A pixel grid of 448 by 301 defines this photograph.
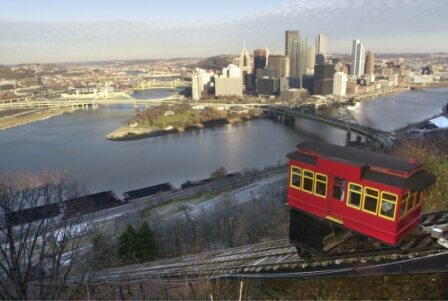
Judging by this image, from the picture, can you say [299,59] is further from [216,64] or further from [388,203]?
[388,203]

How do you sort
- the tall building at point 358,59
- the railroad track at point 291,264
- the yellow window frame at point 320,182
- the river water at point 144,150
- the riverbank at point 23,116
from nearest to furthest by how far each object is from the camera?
the railroad track at point 291,264
the yellow window frame at point 320,182
the river water at point 144,150
the riverbank at point 23,116
the tall building at point 358,59

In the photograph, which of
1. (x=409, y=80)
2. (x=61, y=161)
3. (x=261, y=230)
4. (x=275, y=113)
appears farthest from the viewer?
(x=409, y=80)

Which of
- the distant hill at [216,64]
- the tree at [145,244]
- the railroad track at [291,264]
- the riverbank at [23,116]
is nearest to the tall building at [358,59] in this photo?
the distant hill at [216,64]

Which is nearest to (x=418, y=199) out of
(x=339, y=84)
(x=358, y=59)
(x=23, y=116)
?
(x=23, y=116)

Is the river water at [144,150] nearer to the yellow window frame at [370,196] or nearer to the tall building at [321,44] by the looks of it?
the yellow window frame at [370,196]

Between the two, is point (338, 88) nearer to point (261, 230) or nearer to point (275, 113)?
point (275, 113)

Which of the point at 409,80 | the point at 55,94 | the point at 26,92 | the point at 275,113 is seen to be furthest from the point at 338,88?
the point at 26,92
